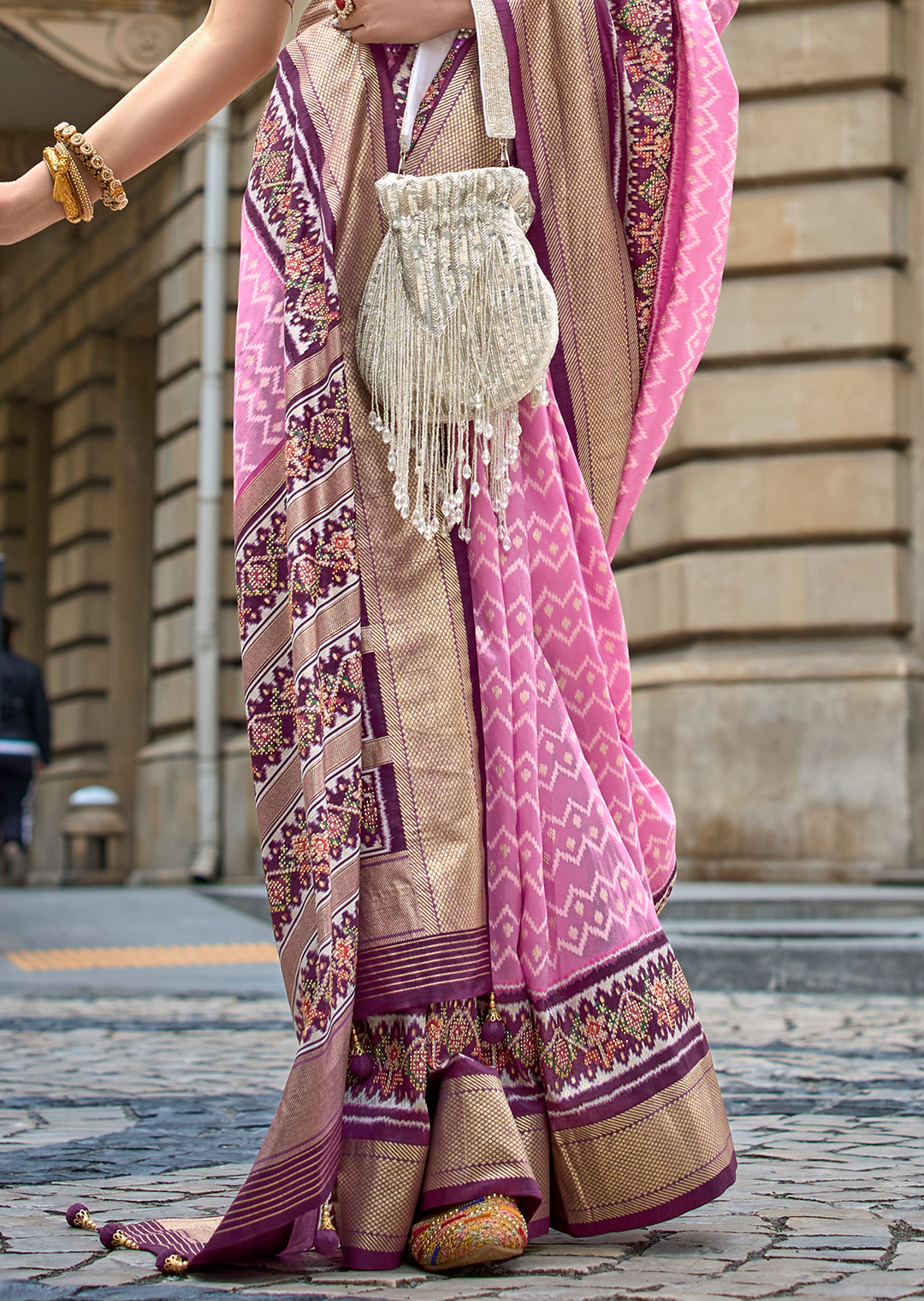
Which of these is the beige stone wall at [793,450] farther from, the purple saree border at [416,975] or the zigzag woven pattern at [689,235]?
the purple saree border at [416,975]

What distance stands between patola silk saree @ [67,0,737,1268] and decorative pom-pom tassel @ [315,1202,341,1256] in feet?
0.20

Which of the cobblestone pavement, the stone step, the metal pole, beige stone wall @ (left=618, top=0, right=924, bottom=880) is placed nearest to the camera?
the cobblestone pavement

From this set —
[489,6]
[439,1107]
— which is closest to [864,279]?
[489,6]

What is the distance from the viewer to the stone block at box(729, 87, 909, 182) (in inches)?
391

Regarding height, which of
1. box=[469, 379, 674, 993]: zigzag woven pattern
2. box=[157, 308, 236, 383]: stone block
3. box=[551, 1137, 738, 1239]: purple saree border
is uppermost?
box=[157, 308, 236, 383]: stone block

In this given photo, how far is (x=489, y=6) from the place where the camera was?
98.9 inches

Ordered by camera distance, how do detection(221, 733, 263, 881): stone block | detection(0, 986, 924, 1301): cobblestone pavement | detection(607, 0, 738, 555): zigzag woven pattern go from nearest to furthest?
Result: detection(0, 986, 924, 1301): cobblestone pavement → detection(607, 0, 738, 555): zigzag woven pattern → detection(221, 733, 263, 881): stone block

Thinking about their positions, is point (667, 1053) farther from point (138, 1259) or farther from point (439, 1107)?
point (138, 1259)

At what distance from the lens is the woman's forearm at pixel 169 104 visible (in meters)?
2.44

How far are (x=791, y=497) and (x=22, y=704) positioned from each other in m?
5.49

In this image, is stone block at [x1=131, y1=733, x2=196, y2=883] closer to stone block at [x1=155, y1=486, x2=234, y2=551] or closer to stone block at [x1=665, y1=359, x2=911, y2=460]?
stone block at [x1=155, y1=486, x2=234, y2=551]

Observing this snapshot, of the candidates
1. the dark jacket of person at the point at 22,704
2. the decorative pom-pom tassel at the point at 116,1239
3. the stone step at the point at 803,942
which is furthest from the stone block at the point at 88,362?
the decorative pom-pom tassel at the point at 116,1239

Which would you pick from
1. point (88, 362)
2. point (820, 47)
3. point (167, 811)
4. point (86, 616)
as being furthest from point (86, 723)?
point (820, 47)

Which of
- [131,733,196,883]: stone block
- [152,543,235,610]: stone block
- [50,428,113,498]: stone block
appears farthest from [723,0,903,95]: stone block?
[50,428,113,498]: stone block
